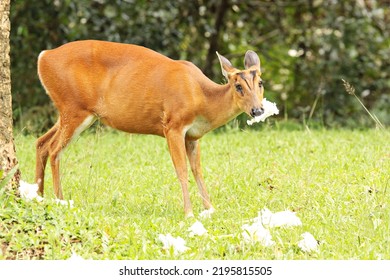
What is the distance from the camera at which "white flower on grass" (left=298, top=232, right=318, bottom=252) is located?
19.7 feet

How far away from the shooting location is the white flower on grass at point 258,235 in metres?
6.10

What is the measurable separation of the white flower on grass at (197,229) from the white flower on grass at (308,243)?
681mm

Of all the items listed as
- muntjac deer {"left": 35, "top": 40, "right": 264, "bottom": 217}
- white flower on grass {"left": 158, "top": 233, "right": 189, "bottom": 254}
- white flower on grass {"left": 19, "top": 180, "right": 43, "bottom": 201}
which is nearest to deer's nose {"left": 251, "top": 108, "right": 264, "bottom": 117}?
muntjac deer {"left": 35, "top": 40, "right": 264, "bottom": 217}

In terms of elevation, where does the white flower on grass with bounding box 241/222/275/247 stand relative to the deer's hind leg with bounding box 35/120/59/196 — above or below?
above

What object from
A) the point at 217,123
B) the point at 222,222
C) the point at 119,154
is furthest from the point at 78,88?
the point at 119,154

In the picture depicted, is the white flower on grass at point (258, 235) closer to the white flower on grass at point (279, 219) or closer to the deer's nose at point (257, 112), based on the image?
the white flower on grass at point (279, 219)

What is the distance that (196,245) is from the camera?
6.09 meters

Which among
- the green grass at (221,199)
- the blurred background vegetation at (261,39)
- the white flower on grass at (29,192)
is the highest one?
the white flower on grass at (29,192)

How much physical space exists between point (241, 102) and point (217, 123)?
344 millimetres

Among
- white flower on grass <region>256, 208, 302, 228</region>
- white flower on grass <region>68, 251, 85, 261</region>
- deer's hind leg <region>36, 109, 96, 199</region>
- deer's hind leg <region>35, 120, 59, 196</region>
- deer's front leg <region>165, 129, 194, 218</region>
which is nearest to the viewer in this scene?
white flower on grass <region>68, 251, 85, 261</region>

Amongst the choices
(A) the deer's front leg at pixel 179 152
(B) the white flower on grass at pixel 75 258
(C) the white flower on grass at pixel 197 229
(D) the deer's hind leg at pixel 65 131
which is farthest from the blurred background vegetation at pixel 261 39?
(B) the white flower on grass at pixel 75 258

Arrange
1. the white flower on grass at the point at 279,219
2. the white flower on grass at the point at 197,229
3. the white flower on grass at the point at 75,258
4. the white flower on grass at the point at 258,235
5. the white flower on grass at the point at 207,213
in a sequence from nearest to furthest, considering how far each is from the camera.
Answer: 1. the white flower on grass at the point at 75,258
2. the white flower on grass at the point at 258,235
3. the white flower on grass at the point at 197,229
4. the white flower on grass at the point at 279,219
5. the white flower on grass at the point at 207,213

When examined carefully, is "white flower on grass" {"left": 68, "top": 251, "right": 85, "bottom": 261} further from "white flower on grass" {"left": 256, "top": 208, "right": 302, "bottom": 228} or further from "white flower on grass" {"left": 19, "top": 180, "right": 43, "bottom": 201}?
"white flower on grass" {"left": 256, "top": 208, "right": 302, "bottom": 228}

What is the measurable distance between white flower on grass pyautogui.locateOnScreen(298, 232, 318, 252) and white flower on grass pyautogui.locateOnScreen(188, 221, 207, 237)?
26.8 inches
